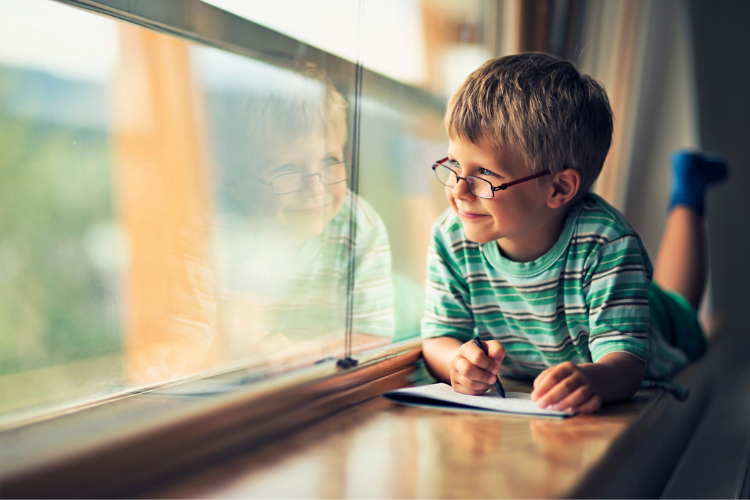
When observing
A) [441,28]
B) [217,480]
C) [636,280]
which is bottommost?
[217,480]

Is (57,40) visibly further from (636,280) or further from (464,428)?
(636,280)

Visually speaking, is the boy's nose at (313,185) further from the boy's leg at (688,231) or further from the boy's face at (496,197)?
the boy's leg at (688,231)

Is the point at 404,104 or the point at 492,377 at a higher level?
the point at 404,104

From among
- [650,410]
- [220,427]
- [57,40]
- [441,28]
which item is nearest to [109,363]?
[220,427]

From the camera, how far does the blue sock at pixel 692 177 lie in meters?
1.46

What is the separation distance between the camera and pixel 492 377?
0.71 meters

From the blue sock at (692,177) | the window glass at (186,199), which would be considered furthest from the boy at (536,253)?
the blue sock at (692,177)

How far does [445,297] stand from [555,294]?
161mm

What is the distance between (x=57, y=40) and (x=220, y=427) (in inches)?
14.5

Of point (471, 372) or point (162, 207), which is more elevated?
point (162, 207)

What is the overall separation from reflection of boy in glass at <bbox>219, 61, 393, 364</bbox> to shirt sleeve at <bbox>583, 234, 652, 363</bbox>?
1.03ft

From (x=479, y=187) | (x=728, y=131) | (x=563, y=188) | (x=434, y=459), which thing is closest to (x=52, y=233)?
(x=434, y=459)

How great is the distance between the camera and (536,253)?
841mm

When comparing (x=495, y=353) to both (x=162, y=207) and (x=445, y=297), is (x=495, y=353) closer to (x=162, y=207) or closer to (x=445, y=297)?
(x=445, y=297)
